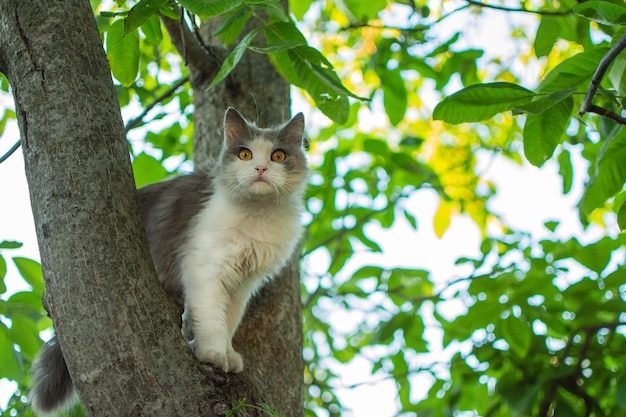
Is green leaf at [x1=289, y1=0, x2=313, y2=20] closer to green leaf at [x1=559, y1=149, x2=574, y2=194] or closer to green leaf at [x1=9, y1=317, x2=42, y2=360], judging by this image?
green leaf at [x1=559, y1=149, x2=574, y2=194]

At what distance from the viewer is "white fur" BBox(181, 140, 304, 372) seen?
266cm

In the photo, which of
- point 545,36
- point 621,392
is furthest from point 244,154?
point 621,392

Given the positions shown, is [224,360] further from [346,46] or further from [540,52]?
[346,46]

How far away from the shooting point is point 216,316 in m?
2.65

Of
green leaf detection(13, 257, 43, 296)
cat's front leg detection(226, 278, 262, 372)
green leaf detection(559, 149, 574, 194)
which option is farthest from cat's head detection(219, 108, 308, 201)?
green leaf detection(559, 149, 574, 194)

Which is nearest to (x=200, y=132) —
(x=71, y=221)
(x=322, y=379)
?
(x=71, y=221)

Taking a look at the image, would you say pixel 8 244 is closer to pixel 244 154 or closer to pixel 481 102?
pixel 244 154

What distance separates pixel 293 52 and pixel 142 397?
4.07 ft

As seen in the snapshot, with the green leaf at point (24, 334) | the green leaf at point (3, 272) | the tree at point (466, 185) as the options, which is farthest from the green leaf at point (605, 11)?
the green leaf at point (24, 334)

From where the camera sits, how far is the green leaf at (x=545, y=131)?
79.9 inches

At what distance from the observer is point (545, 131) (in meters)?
2.08

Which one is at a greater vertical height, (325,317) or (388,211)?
(388,211)

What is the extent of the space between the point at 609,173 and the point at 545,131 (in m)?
0.48

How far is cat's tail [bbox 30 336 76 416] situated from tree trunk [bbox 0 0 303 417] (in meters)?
1.03
